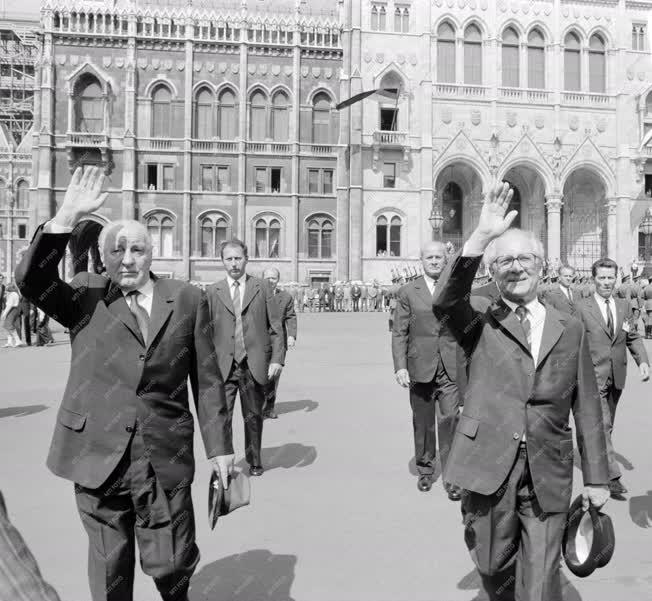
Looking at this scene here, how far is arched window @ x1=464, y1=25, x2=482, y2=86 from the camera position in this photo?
125 ft

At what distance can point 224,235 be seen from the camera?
4003cm

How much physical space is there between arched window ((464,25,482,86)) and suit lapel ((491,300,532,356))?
3819 centimetres

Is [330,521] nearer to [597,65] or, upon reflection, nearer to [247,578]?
[247,578]

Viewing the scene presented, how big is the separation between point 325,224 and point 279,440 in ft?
111

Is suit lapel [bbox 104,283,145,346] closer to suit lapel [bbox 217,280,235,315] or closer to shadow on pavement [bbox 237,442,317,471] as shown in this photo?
suit lapel [bbox 217,280,235,315]

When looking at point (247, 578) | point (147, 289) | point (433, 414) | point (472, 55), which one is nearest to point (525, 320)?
point (147, 289)

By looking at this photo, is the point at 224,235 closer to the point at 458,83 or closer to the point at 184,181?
the point at 184,181

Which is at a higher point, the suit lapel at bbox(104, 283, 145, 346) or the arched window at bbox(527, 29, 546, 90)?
the arched window at bbox(527, 29, 546, 90)

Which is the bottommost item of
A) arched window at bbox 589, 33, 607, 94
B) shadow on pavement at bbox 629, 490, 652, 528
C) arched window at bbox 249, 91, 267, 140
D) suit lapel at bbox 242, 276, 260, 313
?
shadow on pavement at bbox 629, 490, 652, 528

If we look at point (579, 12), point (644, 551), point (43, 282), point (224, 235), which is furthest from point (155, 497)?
point (579, 12)

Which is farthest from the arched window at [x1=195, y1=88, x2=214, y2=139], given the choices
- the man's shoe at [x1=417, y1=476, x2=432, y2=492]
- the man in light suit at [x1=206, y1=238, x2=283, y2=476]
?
the man's shoe at [x1=417, y1=476, x2=432, y2=492]

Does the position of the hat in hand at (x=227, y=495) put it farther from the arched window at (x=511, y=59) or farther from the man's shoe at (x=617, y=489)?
the arched window at (x=511, y=59)

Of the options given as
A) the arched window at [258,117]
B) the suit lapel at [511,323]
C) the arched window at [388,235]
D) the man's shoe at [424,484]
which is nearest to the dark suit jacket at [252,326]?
the man's shoe at [424,484]

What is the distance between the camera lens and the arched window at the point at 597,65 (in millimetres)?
39031
